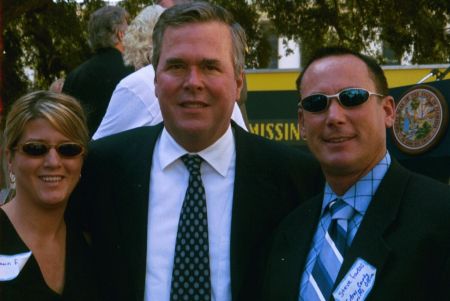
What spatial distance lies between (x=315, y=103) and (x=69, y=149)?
0.95 metres

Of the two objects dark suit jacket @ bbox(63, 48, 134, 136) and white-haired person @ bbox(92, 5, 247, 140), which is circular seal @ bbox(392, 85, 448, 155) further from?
white-haired person @ bbox(92, 5, 247, 140)

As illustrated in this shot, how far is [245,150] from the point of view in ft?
10.3

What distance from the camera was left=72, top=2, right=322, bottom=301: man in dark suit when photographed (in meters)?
2.88

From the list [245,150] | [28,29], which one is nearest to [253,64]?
[28,29]

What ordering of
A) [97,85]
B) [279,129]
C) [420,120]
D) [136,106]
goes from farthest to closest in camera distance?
[279,129]
[420,120]
[97,85]
[136,106]

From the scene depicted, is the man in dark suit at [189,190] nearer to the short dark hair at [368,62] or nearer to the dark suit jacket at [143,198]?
the dark suit jacket at [143,198]

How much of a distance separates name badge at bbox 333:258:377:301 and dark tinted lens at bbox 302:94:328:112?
0.54m

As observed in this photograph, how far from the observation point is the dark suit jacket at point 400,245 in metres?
2.28

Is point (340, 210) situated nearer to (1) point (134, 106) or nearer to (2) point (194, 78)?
(2) point (194, 78)

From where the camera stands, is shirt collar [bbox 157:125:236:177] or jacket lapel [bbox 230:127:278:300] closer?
jacket lapel [bbox 230:127:278:300]

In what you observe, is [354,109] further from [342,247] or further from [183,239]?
[183,239]

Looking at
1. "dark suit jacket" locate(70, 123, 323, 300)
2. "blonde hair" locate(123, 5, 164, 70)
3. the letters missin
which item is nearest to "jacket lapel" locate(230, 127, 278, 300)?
"dark suit jacket" locate(70, 123, 323, 300)

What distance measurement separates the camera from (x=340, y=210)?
101 inches

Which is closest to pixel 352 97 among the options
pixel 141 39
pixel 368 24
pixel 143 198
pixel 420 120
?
pixel 143 198
